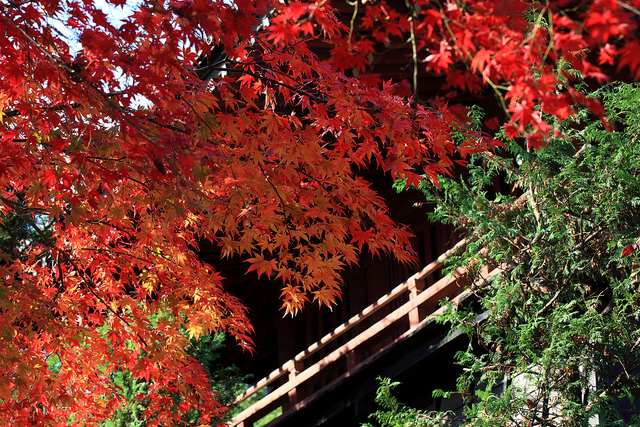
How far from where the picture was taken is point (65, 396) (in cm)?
576

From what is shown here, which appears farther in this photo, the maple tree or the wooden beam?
the wooden beam

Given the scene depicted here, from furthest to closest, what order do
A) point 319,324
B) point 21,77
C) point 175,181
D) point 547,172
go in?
point 319,324, point 547,172, point 21,77, point 175,181

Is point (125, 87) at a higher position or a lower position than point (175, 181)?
higher

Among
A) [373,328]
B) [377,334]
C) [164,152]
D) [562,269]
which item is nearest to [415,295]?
[373,328]

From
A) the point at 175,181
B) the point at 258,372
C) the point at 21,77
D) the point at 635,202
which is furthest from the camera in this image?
the point at 258,372

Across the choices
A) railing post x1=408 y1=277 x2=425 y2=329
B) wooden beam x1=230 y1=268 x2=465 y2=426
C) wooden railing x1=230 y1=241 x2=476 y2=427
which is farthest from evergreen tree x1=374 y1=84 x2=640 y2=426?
railing post x1=408 y1=277 x2=425 y2=329

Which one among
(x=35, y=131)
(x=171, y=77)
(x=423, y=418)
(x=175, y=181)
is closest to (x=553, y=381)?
(x=423, y=418)

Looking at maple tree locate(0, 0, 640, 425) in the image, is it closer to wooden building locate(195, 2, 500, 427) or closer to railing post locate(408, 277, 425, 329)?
wooden building locate(195, 2, 500, 427)

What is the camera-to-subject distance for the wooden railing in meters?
6.71

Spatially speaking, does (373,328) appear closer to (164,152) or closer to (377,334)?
(377,334)

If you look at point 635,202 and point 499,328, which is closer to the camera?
point 635,202

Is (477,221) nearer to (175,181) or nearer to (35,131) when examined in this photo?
(175,181)

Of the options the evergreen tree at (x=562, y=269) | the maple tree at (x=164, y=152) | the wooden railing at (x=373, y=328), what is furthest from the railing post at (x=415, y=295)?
the maple tree at (x=164, y=152)

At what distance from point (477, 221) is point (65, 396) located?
3.71 m
